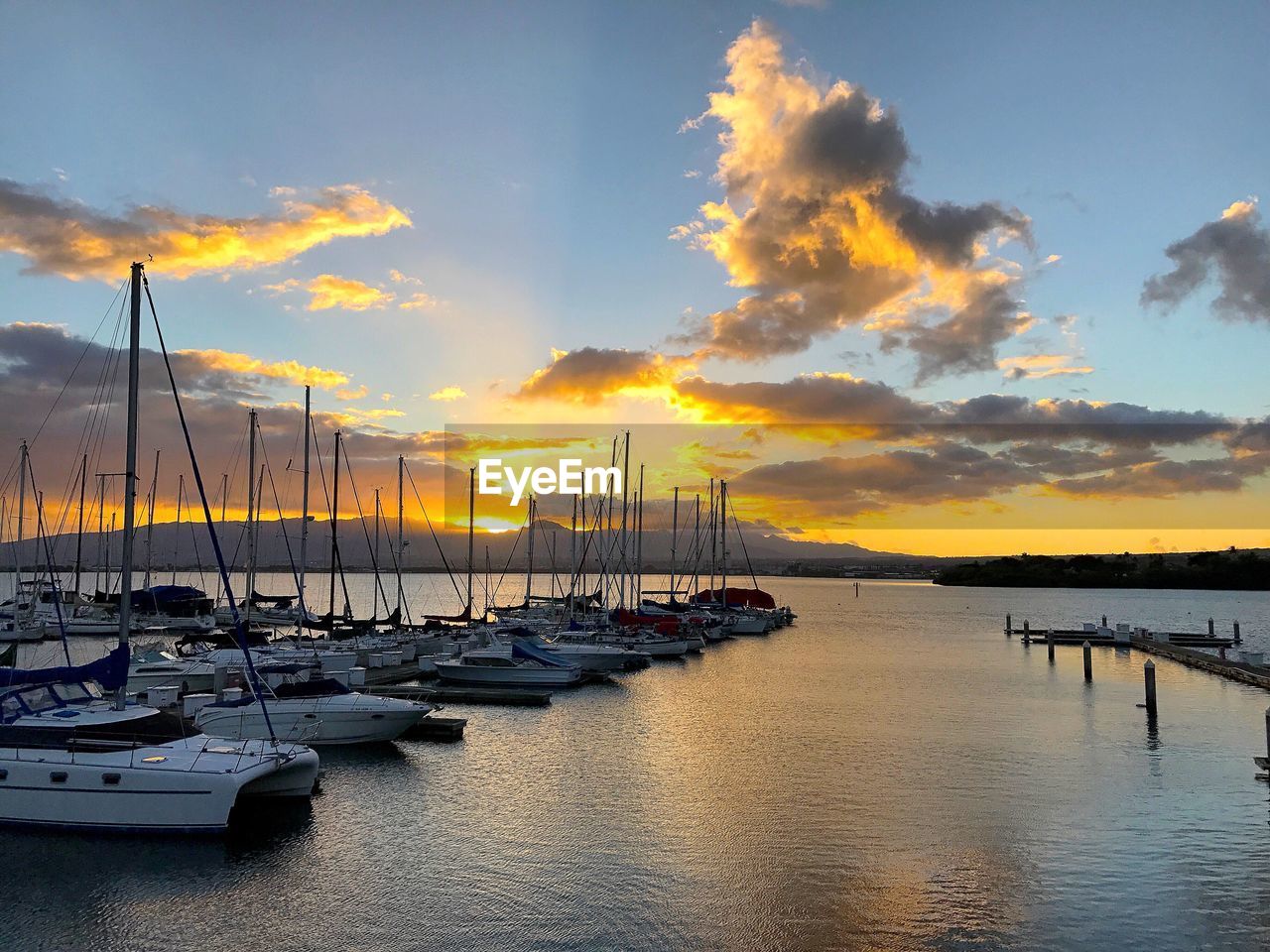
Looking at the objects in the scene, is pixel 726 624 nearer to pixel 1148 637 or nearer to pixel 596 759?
pixel 1148 637

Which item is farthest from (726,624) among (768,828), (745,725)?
(768,828)

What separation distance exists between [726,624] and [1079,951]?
71694mm

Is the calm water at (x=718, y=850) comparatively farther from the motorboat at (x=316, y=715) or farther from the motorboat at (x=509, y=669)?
the motorboat at (x=509, y=669)

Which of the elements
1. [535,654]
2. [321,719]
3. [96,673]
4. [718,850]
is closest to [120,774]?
[96,673]

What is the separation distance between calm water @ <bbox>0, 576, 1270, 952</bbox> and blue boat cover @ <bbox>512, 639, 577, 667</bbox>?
7552mm

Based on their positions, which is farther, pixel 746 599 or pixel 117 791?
pixel 746 599

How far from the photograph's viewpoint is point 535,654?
46344mm

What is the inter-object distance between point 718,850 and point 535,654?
26748 mm

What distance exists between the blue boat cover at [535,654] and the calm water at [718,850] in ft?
24.8

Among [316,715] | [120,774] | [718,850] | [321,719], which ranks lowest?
[718,850]

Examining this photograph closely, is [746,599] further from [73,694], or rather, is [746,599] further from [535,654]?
[73,694]

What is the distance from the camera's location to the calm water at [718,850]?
628 inches

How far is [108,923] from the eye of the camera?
15891mm

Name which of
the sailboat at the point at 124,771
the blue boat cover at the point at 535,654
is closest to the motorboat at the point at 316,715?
the sailboat at the point at 124,771
